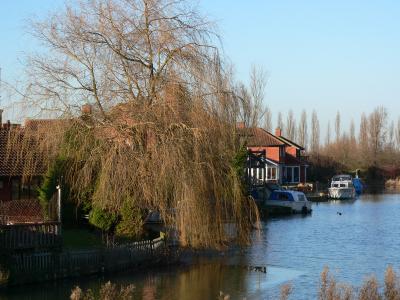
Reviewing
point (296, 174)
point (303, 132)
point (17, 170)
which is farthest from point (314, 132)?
point (17, 170)

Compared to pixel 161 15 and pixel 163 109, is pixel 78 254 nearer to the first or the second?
pixel 163 109

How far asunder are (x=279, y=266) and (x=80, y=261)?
26.5 feet

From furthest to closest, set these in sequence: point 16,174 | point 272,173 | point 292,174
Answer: point 292,174
point 272,173
point 16,174

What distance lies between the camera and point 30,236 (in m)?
22.8

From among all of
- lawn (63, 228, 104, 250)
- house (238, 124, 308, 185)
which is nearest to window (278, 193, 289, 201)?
house (238, 124, 308, 185)

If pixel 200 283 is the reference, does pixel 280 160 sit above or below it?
above

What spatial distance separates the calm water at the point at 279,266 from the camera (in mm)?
21500

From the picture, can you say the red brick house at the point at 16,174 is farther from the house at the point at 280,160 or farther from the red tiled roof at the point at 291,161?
the red tiled roof at the point at 291,161

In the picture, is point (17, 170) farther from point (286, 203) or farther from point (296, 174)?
point (296, 174)

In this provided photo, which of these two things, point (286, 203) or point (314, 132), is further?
point (314, 132)

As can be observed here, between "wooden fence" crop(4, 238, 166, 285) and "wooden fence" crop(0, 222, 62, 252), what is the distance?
0.47 metres

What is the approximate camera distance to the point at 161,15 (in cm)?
2505

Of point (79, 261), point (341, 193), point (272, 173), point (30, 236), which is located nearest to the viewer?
point (30, 236)

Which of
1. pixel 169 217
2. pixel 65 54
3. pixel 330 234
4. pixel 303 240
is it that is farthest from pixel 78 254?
pixel 330 234
